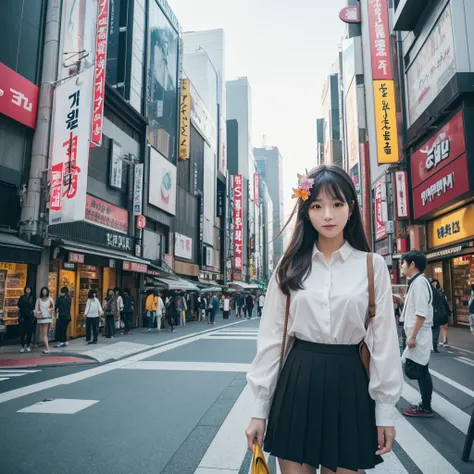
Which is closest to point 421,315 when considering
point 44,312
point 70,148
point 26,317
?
point 44,312

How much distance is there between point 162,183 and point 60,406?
64.3 feet

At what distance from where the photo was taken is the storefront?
47.7ft

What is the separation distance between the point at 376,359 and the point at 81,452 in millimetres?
3119

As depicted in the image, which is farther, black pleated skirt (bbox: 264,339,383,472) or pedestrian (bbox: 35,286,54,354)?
pedestrian (bbox: 35,286,54,354)

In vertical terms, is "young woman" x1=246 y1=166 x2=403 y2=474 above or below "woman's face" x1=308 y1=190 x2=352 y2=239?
below

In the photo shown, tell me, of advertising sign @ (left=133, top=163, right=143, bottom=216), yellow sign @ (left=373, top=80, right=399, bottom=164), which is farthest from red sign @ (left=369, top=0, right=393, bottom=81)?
advertising sign @ (left=133, top=163, right=143, bottom=216)

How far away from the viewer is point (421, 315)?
15.1ft

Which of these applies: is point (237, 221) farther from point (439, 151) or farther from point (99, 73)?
point (99, 73)

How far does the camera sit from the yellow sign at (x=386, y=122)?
20797 millimetres

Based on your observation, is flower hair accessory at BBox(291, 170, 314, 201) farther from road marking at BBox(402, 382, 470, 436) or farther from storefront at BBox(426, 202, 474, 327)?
storefront at BBox(426, 202, 474, 327)

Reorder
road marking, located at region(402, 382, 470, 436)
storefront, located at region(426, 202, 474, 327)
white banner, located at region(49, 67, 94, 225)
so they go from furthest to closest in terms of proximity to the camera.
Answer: storefront, located at region(426, 202, 474, 327), white banner, located at region(49, 67, 94, 225), road marking, located at region(402, 382, 470, 436)

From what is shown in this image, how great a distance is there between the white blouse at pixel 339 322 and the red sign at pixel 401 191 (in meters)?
20.0

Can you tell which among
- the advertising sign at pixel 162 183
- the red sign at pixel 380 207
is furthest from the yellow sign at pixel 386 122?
the advertising sign at pixel 162 183

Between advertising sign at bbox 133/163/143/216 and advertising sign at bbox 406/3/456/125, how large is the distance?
13324 millimetres
